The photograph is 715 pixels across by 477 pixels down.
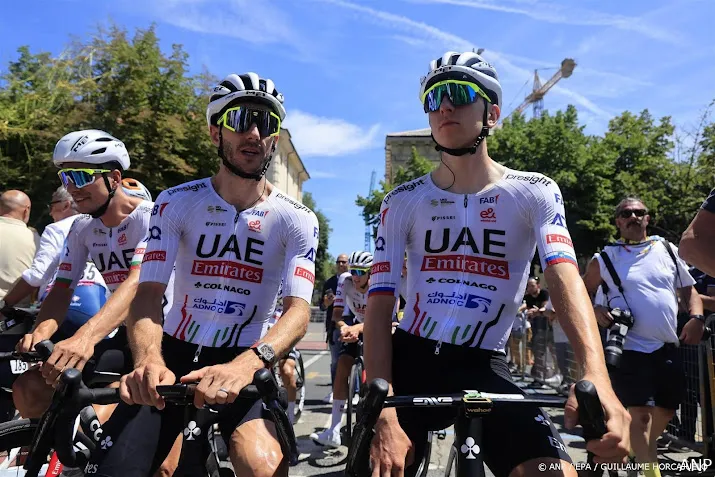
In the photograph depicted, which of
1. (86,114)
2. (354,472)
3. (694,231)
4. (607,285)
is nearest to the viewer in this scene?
(354,472)

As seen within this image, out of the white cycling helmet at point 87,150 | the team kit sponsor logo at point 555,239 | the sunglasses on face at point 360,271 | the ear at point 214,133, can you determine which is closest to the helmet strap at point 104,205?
the white cycling helmet at point 87,150

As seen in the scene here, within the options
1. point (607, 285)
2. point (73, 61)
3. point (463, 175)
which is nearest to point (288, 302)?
point (463, 175)

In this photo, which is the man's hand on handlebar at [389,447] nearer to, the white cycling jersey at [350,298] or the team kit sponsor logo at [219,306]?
the team kit sponsor logo at [219,306]

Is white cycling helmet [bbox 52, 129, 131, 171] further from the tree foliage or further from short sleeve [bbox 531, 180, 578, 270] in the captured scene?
the tree foliage

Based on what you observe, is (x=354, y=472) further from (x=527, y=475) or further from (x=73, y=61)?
(x=73, y=61)

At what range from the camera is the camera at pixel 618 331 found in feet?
18.3

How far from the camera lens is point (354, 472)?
2240mm

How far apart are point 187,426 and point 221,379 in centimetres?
55

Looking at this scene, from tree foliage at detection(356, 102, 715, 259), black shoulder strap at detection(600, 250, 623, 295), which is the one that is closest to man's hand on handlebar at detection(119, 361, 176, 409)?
black shoulder strap at detection(600, 250, 623, 295)

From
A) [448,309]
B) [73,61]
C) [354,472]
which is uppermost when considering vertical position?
[73,61]

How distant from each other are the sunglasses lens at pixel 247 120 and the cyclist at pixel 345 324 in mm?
4313

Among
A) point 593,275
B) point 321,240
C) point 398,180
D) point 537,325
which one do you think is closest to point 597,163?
point 398,180

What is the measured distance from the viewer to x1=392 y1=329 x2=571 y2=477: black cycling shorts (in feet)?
7.97

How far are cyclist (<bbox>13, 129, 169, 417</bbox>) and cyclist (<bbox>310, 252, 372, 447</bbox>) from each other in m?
3.46
